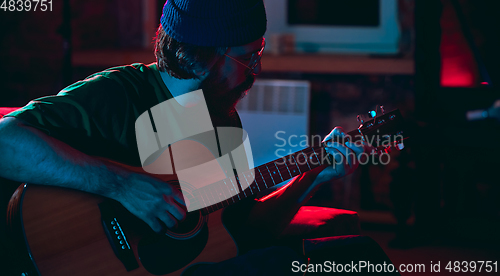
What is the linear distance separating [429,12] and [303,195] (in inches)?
66.1

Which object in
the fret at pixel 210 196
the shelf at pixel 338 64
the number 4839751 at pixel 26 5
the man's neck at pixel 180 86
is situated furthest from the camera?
the number 4839751 at pixel 26 5

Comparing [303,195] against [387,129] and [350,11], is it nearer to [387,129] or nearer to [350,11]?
[387,129]

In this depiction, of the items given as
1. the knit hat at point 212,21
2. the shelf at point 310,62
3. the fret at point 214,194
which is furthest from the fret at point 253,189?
the shelf at point 310,62

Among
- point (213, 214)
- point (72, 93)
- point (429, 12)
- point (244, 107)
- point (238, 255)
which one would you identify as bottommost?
point (238, 255)

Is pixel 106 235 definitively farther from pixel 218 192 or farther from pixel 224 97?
pixel 224 97

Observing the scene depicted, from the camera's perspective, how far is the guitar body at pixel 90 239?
40.4 inches

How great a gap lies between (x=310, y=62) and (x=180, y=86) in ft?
5.48

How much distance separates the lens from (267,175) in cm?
122

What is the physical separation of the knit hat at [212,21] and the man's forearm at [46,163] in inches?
19.6

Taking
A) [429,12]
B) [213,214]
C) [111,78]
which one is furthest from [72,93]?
[429,12]

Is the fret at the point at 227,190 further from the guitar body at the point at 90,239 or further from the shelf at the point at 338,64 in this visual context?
the shelf at the point at 338,64

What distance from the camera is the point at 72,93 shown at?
3.53 ft

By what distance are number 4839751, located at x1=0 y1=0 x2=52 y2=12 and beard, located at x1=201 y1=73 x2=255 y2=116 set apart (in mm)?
2315

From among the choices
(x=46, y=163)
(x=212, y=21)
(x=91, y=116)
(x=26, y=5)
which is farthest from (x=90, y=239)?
(x=26, y=5)
